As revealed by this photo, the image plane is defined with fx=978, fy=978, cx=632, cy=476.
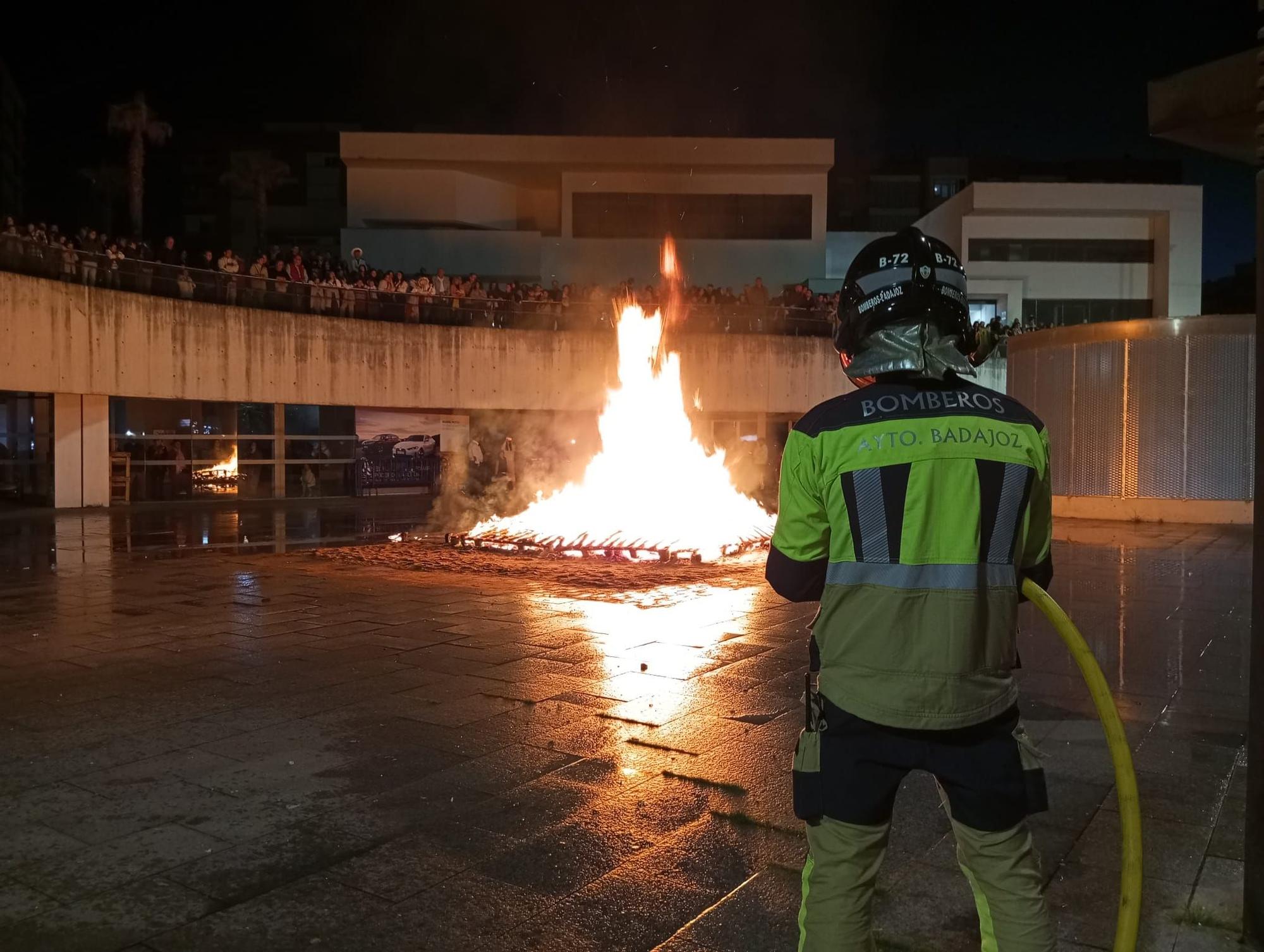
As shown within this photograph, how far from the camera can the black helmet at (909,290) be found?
261 cm

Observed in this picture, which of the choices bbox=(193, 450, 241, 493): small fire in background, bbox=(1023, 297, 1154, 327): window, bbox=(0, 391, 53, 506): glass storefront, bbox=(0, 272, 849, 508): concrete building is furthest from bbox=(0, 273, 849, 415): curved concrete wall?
bbox=(1023, 297, 1154, 327): window

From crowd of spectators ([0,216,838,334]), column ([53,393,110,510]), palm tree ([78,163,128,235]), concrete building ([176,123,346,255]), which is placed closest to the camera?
crowd of spectators ([0,216,838,334])

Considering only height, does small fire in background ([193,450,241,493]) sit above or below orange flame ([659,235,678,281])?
below

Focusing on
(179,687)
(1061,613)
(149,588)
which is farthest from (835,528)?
(149,588)

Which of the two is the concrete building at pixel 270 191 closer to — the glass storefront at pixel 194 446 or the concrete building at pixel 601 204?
the concrete building at pixel 601 204

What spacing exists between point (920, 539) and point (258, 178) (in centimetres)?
4323

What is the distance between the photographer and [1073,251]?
129ft

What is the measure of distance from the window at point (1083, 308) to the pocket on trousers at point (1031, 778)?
132ft

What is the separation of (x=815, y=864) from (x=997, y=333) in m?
1.62

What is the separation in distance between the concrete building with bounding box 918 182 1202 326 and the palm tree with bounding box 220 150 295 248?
27871 mm

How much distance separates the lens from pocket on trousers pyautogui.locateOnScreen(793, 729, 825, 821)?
2404 millimetres

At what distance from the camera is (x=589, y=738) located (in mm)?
5387

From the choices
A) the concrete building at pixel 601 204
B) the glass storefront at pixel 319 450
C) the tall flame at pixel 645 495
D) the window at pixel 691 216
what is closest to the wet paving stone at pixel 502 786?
the tall flame at pixel 645 495

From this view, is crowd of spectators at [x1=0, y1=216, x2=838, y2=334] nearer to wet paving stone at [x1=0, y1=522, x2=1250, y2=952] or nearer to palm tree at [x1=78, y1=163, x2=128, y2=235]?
wet paving stone at [x1=0, y1=522, x2=1250, y2=952]
